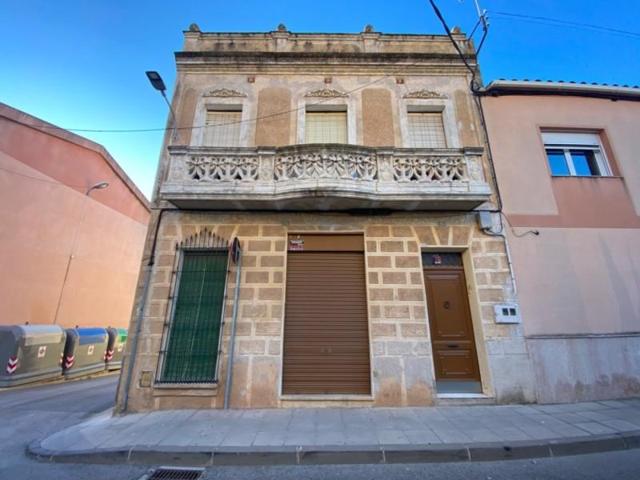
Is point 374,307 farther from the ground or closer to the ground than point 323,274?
closer to the ground

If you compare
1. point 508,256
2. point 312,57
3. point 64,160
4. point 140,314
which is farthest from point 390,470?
point 64,160

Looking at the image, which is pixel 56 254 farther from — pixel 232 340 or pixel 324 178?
pixel 324 178

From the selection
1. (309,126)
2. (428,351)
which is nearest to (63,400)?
(428,351)

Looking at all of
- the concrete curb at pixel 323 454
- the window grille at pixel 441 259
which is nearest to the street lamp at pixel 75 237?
the concrete curb at pixel 323 454

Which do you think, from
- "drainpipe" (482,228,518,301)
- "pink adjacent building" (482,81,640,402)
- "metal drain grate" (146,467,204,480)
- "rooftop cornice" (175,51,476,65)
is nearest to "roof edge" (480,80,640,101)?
"pink adjacent building" (482,81,640,402)

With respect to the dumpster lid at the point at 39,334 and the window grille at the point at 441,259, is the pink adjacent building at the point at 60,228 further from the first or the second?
the window grille at the point at 441,259

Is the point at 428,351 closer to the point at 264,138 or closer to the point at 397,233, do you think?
the point at 397,233

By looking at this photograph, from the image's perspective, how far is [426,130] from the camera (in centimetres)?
732

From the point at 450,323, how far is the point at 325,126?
572 centimetres

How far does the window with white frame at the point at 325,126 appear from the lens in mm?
7164

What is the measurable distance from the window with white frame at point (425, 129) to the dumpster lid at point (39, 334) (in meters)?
12.6

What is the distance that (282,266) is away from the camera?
20.0 feet

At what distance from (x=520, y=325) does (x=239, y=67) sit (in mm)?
9377

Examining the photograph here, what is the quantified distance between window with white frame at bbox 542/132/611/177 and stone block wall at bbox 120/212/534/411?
116 inches
